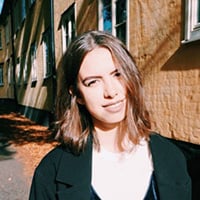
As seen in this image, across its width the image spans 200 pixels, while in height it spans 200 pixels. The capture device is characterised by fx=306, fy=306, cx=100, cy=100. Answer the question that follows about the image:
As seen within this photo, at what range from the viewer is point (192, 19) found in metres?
4.10

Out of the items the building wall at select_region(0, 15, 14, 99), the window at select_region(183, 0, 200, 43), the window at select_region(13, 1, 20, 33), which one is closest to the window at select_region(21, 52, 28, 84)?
the window at select_region(13, 1, 20, 33)

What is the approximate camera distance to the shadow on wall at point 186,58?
13.3 ft

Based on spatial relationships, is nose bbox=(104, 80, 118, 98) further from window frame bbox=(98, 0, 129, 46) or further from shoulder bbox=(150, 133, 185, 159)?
window frame bbox=(98, 0, 129, 46)

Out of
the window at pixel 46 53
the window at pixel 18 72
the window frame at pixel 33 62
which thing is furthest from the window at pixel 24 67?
the window at pixel 46 53

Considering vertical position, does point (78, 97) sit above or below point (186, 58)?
below

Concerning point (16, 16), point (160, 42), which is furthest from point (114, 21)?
point (16, 16)

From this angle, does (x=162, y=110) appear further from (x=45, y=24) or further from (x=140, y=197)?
(x=45, y=24)

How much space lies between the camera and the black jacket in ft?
4.44

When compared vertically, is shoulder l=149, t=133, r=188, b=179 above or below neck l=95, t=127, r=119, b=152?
below

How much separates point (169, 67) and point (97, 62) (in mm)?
3437

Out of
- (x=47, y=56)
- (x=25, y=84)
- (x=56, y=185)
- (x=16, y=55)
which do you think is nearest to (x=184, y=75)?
(x=56, y=185)

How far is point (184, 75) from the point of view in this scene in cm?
432

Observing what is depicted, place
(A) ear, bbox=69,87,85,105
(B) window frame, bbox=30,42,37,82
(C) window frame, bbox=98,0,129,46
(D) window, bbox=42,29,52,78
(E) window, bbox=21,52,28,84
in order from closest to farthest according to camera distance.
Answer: (A) ear, bbox=69,87,85,105 → (C) window frame, bbox=98,0,129,46 → (D) window, bbox=42,29,52,78 → (B) window frame, bbox=30,42,37,82 → (E) window, bbox=21,52,28,84

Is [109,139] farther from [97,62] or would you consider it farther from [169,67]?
[169,67]
